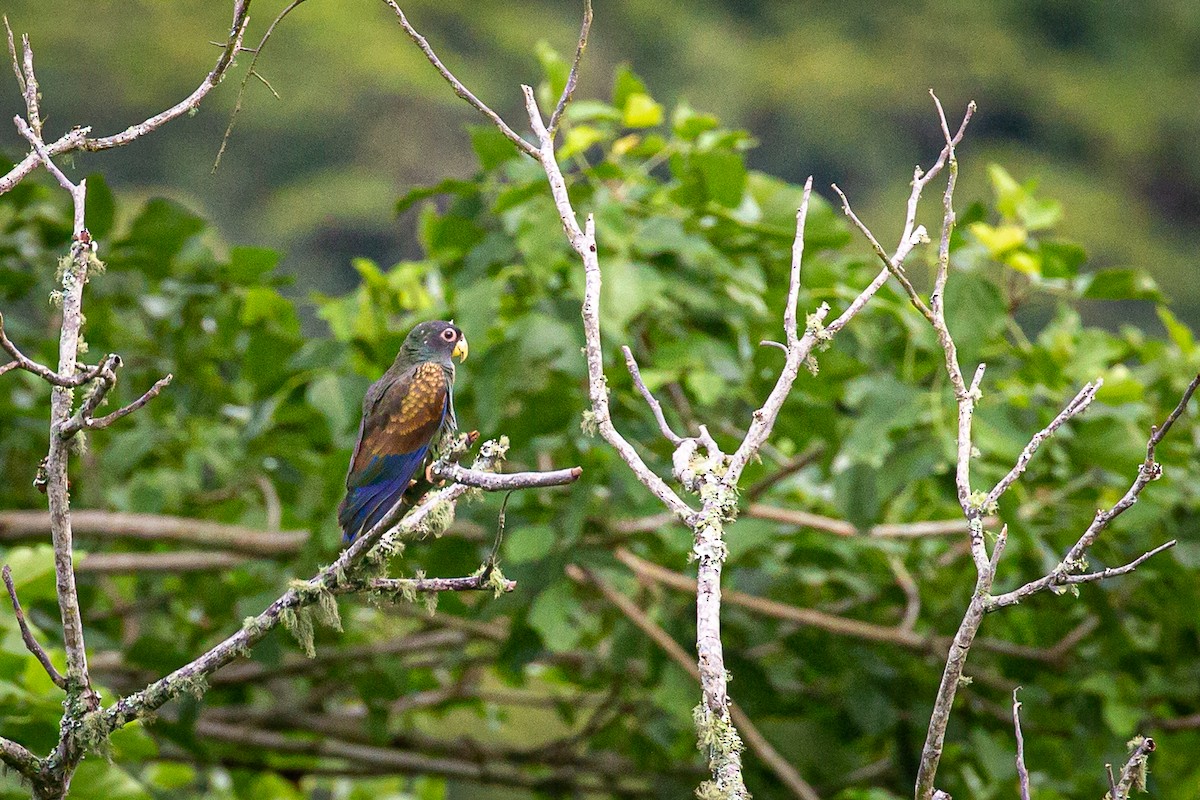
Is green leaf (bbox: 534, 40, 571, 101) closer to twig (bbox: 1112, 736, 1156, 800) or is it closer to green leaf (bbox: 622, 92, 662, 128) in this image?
green leaf (bbox: 622, 92, 662, 128)

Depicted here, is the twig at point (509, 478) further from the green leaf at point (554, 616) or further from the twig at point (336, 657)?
the twig at point (336, 657)

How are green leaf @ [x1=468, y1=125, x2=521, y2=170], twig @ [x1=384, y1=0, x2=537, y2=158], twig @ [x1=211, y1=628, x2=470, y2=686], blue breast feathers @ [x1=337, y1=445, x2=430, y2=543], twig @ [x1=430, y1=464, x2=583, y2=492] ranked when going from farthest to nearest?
twig @ [x1=211, y1=628, x2=470, y2=686] < green leaf @ [x1=468, y1=125, x2=521, y2=170] < blue breast feathers @ [x1=337, y1=445, x2=430, y2=543] < twig @ [x1=384, y1=0, x2=537, y2=158] < twig @ [x1=430, y1=464, x2=583, y2=492]

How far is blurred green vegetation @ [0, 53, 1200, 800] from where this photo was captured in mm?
2100

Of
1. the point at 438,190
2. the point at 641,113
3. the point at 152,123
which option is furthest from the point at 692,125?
the point at 152,123

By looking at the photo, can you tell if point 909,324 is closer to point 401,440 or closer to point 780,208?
point 780,208

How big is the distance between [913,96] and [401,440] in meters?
7.91

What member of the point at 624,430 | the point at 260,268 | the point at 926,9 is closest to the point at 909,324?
the point at 624,430

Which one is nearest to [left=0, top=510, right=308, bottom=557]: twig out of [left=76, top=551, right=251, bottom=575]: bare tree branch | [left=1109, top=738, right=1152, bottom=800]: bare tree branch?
[left=76, top=551, right=251, bottom=575]: bare tree branch

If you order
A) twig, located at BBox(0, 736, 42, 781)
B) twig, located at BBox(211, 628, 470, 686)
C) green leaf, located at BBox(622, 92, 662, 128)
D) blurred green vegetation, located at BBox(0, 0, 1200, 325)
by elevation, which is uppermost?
blurred green vegetation, located at BBox(0, 0, 1200, 325)

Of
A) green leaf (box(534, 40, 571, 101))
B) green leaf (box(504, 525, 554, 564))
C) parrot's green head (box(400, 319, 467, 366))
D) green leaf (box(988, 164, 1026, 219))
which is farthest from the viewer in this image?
green leaf (box(988, 164, 1026, 219))

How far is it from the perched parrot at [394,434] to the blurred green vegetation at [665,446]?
19.3 inches

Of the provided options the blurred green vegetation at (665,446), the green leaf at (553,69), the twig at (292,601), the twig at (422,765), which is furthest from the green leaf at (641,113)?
the twig at (422,765)

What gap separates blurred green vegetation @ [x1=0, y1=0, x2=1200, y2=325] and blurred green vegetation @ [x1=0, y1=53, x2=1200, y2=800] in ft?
12.1

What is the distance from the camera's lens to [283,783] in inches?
129
